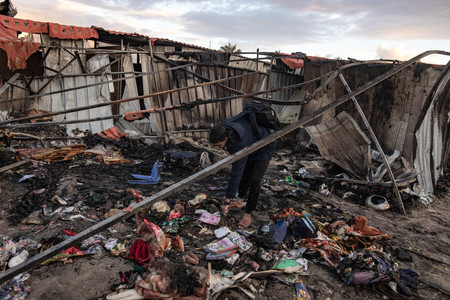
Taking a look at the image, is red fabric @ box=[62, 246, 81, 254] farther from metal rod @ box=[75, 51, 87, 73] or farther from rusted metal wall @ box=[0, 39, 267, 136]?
metal rod @ box=[75, 51, 87, 73]

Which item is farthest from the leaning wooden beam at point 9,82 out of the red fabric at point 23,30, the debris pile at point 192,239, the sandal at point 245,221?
the sandal at point 245,221

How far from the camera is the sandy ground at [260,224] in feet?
7.77

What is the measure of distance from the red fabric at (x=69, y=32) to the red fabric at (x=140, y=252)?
227 inches

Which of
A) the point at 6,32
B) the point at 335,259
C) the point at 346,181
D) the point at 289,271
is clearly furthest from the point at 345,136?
the point at 6,32

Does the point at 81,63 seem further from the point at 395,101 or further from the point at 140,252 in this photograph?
the point at 395,101

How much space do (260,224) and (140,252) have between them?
172cm

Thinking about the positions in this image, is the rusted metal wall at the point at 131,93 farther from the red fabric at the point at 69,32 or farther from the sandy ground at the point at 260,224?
the sandy ground at the point at 260,224

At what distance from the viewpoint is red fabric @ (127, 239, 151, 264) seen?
8.55 feet

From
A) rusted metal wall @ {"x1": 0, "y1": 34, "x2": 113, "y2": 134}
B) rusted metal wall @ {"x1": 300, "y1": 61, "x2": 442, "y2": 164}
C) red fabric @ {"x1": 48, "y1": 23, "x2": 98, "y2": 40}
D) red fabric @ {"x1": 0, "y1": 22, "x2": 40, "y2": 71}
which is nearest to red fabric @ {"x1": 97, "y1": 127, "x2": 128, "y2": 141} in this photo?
rusted metal wall @ {"x1": 0, "y1": 34, "x2": 113, "y2": 134}

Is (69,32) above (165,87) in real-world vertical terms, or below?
above

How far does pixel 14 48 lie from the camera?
4895mm

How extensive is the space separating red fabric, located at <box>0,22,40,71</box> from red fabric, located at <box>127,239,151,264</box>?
450 cm

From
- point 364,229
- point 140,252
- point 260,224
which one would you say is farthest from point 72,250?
point 364,229

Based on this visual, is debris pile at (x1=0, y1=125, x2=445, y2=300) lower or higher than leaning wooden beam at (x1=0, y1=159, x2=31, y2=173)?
lower
